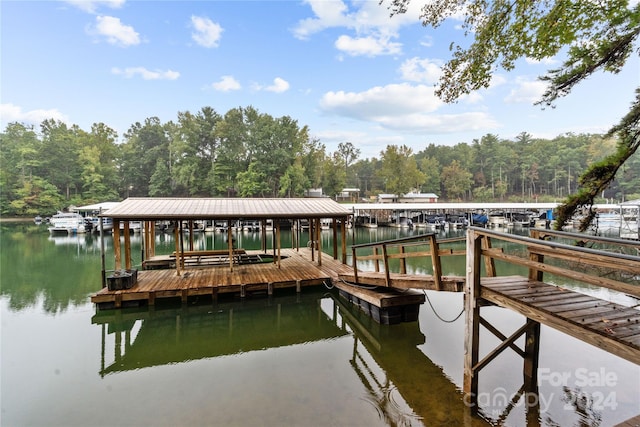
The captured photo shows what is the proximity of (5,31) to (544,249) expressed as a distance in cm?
2676

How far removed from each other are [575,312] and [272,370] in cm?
459

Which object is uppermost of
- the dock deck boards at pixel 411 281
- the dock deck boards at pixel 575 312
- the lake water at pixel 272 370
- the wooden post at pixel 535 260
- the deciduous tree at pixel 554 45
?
the deciduous tree at pixel 554 45

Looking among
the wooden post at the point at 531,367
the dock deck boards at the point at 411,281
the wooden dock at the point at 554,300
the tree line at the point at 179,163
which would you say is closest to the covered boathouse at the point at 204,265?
the dock deck boards at the point at 411,281

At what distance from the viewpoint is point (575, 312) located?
3.08 meters

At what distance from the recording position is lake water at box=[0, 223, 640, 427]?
406 centimetres

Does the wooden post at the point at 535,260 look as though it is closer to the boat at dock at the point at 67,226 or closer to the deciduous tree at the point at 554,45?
the deciduous tree at the point at 554,45

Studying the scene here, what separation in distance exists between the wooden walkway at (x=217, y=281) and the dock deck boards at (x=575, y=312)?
638cm

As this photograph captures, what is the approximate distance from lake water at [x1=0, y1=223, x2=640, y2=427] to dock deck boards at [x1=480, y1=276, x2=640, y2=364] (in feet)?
5.45

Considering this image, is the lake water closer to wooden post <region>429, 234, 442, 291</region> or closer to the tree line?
wooden post <region>429, 234, 442, 291</region>

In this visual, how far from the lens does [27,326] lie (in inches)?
297

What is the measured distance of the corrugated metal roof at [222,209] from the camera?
30.2 feet

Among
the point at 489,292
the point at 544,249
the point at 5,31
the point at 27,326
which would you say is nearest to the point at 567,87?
the point at 544,249

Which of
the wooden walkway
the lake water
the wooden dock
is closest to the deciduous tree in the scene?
the wooden dock

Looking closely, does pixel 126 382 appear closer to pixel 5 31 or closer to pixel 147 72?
pixel 5 31
